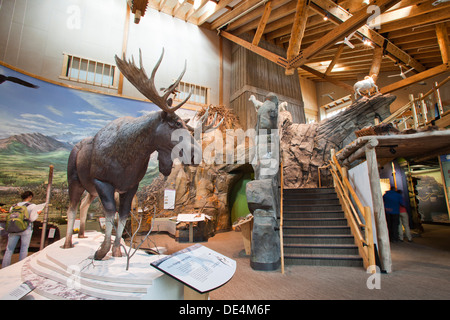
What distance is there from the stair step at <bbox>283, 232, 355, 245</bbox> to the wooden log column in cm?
82

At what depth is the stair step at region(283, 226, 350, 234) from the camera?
497 centimetres

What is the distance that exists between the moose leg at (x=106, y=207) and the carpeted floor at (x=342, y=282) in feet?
5.30

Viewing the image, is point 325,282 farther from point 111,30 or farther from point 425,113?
point 111,30

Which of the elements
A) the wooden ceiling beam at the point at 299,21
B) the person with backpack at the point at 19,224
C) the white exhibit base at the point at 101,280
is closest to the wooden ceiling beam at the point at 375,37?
the wooden ceiling beam at the point at 299,21

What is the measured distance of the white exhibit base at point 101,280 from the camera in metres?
1.58

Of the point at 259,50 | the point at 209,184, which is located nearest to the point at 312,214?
the point at 209,184

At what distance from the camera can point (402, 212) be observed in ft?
21.4

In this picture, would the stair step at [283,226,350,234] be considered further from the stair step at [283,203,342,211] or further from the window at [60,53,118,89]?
the window at [60,53,118,89]

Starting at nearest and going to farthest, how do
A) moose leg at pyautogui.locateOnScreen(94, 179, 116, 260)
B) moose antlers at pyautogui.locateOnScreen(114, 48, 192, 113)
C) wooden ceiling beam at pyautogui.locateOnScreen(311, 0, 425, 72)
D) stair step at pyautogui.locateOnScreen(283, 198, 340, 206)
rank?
moose antlers at pyautogui.locateOnScreen(114, 48, 192, 113), moose leg at pyautogui.locateOnScreen(94, 179, 116, 260), stair step at pyautogui.locateOnScreen(283, 198, 340, 206), wooden ceiling beam at pyautogui.locateOnScreen(311, 0, 425, 72)

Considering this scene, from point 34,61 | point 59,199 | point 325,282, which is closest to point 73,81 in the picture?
point 34,61

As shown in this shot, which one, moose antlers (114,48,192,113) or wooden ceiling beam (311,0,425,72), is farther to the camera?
wooden ceiling beam (311,0,425,72)

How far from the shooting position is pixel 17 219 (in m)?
3.31

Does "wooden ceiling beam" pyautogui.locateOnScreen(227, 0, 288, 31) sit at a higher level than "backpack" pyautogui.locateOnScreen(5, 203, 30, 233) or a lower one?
higher

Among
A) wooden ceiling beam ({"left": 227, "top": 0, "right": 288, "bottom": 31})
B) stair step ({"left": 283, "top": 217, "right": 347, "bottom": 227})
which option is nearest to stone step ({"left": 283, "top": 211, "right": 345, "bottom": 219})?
stair step ({"left": 283, "top": 217, "right": 347, "bottom": 227})
